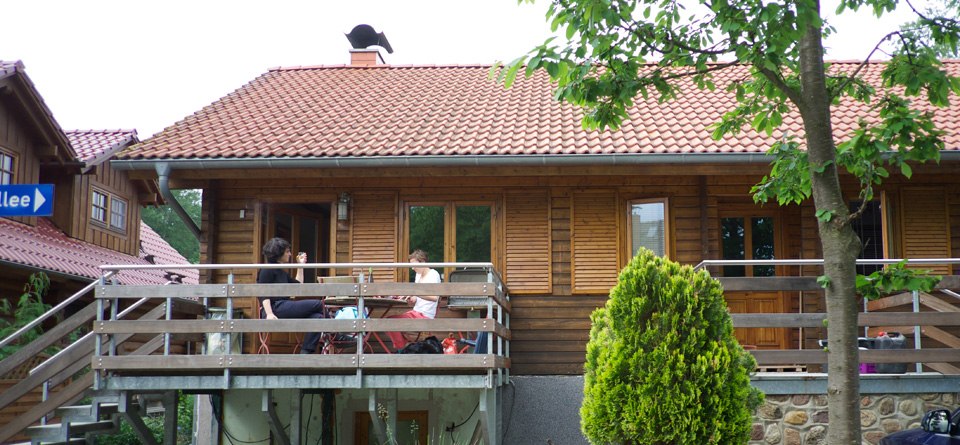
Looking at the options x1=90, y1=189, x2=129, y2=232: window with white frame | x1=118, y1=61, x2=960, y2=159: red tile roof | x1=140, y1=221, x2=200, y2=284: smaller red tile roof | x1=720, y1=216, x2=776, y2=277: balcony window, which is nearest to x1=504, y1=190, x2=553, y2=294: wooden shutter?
x1=118, y1=61, x2=960, y2=159: red tile roof

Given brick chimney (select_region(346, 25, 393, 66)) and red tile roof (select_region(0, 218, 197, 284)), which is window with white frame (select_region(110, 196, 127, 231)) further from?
brick chimney (select_region(346, 25, 393, 66))

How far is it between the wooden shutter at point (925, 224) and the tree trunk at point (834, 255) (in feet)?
19.8

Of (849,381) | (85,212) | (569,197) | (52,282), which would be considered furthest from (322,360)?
(85,212)

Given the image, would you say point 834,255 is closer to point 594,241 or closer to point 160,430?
point 594,241

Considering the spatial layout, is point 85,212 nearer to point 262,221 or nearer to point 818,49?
point 262,221

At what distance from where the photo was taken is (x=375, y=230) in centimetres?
1224

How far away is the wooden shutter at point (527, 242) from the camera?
11930 millimetres

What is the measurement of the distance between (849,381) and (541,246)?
5.94 meters

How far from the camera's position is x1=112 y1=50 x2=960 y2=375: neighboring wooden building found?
37.6 feet

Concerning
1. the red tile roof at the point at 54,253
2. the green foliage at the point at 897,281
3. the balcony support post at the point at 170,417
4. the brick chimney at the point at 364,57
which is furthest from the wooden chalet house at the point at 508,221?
the brick chimney at the point at 364,57

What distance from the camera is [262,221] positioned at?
489 inches

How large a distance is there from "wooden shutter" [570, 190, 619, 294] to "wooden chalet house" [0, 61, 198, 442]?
5118mm

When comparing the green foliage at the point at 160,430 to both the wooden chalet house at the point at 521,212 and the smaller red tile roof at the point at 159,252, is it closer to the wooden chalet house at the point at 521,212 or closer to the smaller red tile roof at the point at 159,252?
the wooden chalet house at the point at 521,212

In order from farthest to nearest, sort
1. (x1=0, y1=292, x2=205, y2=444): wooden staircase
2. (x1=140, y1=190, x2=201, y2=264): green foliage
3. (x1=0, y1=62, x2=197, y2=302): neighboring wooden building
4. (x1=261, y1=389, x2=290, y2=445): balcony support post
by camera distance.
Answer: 1. (x1=140, y1=190, x2=201, y2=264): green foliage
2. (x1=0, y1=62, x2=197, y2=302): neighboring wooden building
3. (x1=0, y1=292, x2=205, y2=444): wooden staircase
4. (x1=261, y1=389, x2=290, y2=445): balcony support post
